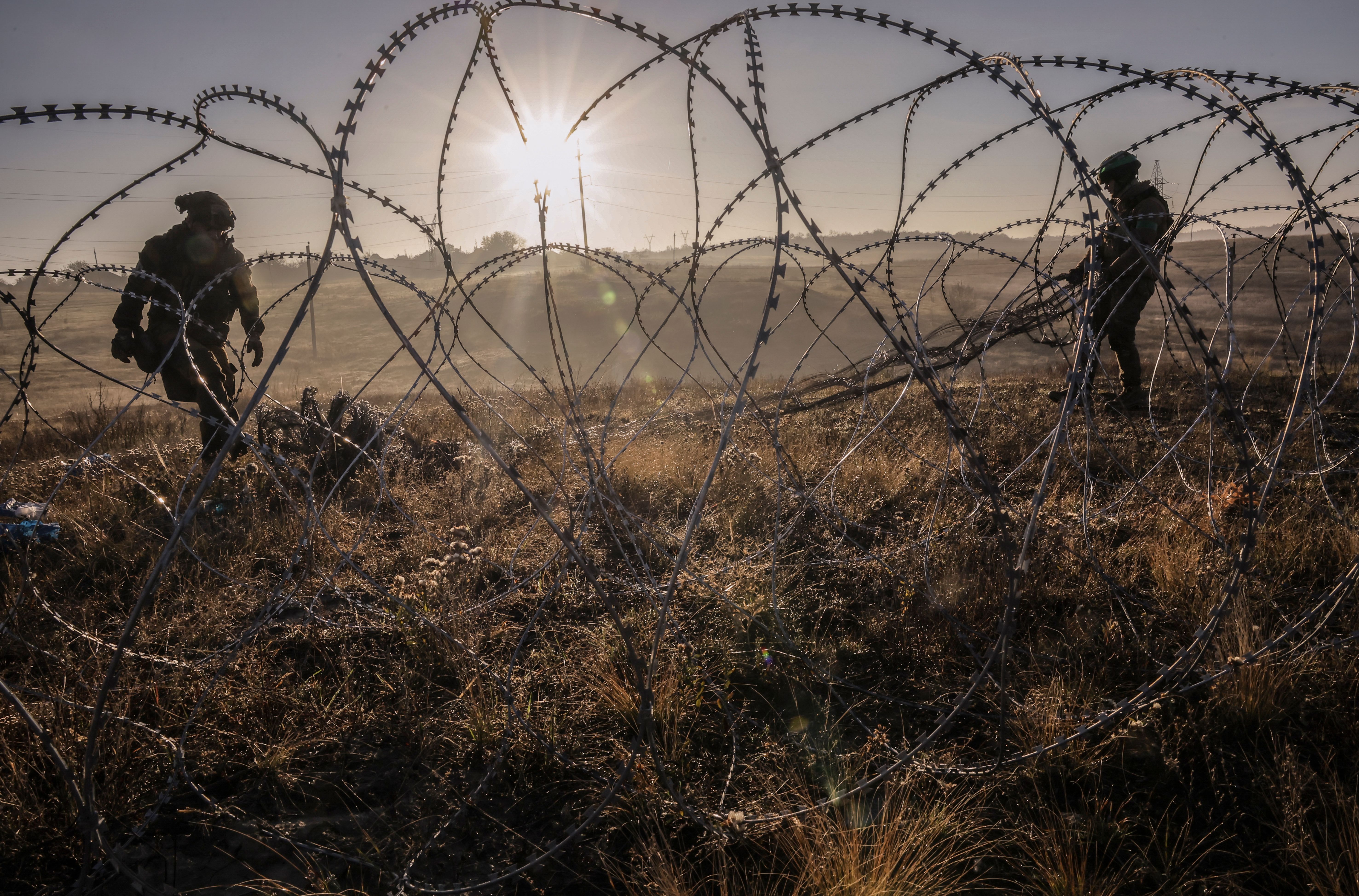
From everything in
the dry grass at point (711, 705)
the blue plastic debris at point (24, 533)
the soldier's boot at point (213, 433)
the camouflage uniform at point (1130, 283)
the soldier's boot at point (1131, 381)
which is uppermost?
the camouflage uniform at point (1130, 283)

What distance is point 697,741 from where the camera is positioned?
2693mm

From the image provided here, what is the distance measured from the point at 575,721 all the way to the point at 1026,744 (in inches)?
73.0

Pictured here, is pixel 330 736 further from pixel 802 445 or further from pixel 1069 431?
pixel 1069 431

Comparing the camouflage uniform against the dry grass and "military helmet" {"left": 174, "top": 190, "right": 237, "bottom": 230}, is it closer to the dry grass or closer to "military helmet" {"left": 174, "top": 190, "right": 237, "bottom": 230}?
the dry grass

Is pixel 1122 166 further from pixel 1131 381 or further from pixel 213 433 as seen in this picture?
pixel 213 433

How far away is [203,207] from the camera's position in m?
5.70

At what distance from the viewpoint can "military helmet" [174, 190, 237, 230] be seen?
5691 millimetres

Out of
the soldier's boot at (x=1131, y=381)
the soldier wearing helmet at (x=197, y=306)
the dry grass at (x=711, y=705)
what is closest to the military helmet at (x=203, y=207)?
the soldier wearing helmet at (x=197, y=306)

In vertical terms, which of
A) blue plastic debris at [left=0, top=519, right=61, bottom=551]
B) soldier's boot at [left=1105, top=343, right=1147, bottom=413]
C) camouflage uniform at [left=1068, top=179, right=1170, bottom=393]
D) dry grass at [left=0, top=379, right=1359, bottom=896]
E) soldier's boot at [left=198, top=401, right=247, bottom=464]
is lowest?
dry grass at [left=0, top=379, right=1359, bottom=896]

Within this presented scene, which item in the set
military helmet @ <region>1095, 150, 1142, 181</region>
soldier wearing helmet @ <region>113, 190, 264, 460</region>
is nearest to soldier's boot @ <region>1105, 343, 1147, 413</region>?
military helmet @ <region>1095, 150, 1142, 181</region>

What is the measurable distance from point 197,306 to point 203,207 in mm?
1049

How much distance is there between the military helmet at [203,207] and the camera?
18.7ft

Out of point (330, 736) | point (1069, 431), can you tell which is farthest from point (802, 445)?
point (330, 736)

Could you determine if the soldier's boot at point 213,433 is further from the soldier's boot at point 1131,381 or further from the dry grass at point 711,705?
the soldier's boot at point 1131,381
